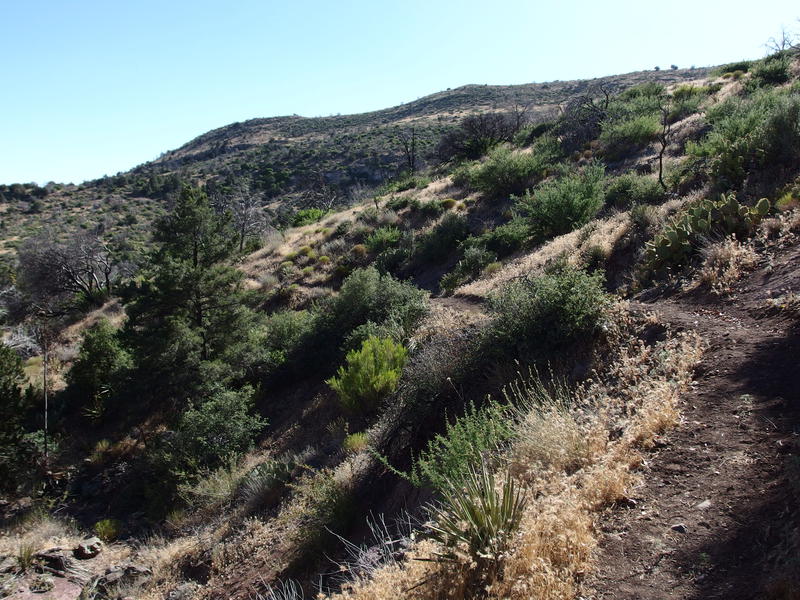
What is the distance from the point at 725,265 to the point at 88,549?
11.4 metres

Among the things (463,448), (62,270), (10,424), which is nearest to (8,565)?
(10,424)

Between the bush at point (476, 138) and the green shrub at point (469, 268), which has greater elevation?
the bush at point (476, 138)

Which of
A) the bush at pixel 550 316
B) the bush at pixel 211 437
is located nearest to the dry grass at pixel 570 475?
the bush at pixel 550 316

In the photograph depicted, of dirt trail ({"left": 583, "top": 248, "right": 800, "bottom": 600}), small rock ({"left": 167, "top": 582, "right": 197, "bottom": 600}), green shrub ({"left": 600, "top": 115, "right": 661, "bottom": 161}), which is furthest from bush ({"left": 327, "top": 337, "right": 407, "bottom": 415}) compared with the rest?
green shrub ({"left": 600, "top": 115, "right": 661, "bottom": 161})

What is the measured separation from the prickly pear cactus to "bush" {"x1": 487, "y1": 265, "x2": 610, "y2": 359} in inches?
67.9

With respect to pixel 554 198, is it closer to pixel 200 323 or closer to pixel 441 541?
pixel 200 323

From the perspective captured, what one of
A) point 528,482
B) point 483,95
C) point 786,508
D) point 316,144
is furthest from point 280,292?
point 483,95

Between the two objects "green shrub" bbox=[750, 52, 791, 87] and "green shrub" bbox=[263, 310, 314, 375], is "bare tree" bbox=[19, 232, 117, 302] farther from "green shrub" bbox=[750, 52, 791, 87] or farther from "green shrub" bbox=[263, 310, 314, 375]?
"green shrub" bbox=[750, 52, 791, 87]

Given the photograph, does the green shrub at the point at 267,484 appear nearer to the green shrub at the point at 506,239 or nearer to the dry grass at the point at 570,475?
the dry grass at the point at 570,475

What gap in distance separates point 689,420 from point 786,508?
3.69 feet

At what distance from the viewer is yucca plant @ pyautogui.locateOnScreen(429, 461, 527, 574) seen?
304 cm

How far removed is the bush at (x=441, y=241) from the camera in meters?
18.3

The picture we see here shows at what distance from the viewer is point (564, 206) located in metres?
14.2

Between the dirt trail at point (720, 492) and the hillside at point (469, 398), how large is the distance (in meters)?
0.02
